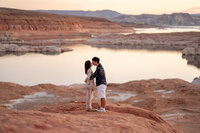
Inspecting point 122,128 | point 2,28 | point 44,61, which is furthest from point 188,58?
point 2,28

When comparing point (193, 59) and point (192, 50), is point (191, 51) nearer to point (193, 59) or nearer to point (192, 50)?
point (192, 50)

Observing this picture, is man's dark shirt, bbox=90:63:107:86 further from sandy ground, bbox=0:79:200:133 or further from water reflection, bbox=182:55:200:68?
water reflection, bbox=182:55:200:68

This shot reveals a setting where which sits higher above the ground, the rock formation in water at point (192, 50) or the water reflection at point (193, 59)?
the rock formation in water at point (192, 50)

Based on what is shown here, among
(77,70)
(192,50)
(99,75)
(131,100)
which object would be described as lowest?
(77,70)

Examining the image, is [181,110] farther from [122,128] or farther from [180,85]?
[122,128]

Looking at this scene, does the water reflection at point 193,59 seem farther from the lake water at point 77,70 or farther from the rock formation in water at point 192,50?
the rock formation in water at point 192,50

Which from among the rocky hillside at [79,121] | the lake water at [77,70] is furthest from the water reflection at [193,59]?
the rocky hillside at [79,121]

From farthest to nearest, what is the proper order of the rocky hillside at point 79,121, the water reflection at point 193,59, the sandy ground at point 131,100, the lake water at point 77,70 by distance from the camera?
the water reflection at point 193,59
the lake water at point 77,70
the sandy ground at point 131,100
the rocky hillside at point 79,121

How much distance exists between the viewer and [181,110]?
9234mm

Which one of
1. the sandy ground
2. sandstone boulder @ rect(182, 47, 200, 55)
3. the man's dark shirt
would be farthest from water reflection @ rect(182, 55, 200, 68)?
the man's dark shirt

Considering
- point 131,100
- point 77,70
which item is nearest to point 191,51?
point 77,70

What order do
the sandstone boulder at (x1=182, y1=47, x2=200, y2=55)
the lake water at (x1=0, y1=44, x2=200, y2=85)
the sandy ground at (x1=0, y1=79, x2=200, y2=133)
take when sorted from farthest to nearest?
the sandstone boulder at (x1=182, y1=47, x2=200, y2=55), the lake water at (x1=0, y1=44, x2=200, y2=85), the sandy ground at (x1=0, y1=79, x2=200, y2=133)

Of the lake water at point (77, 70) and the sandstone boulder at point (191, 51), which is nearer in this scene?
the lake water at point (77, 70)

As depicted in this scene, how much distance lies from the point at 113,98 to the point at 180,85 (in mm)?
3657
